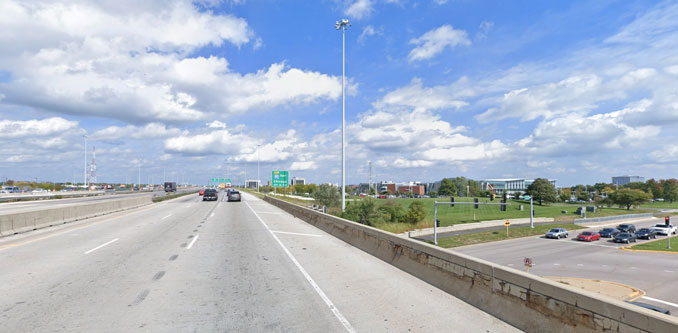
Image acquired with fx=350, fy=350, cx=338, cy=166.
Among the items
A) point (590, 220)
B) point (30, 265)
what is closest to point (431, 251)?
point (30, 265)

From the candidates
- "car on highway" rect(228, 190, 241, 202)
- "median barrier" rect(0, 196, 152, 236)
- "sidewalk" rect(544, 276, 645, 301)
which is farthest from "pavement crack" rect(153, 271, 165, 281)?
"car on highway" rect(228, 190, 241, 202)

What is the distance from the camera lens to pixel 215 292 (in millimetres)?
7133

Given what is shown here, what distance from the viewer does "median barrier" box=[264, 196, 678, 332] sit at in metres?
3.88

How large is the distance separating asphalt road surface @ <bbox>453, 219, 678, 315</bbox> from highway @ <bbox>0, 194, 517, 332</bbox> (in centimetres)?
2173

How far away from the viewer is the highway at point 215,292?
5480mm

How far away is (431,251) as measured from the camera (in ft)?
26.9

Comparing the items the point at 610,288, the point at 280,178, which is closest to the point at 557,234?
the point at 610,288

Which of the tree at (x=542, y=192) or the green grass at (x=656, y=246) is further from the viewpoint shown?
the tree at (x=542, y=192)

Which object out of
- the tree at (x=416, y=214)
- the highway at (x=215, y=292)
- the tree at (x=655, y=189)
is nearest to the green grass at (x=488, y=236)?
the tree at (x=416, y=214)

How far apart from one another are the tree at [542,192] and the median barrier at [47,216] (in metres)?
129

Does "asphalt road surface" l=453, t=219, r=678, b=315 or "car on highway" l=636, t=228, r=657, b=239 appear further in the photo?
"car on highway" l=636, t=228, r=657, b=239

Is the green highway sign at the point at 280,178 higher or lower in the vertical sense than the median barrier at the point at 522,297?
higher

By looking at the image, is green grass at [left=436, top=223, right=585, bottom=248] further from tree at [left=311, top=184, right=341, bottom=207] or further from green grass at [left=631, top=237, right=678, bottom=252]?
tree at [left=311, top=184, right=341, bottom=207]

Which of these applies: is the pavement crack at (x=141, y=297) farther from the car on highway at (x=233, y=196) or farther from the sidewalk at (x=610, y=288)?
the car on highway at (x=233, y=196)
